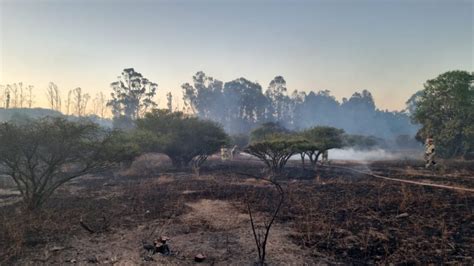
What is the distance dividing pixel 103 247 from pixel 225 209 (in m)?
6.78

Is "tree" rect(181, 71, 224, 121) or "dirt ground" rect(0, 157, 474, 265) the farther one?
"tree" rect(181, 71, 224, 121)

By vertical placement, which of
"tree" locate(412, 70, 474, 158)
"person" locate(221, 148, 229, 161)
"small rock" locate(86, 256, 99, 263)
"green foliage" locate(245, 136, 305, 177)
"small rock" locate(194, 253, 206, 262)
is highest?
"tree" locate(412, 70, 474, 158)

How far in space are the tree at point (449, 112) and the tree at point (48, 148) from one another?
38.5m

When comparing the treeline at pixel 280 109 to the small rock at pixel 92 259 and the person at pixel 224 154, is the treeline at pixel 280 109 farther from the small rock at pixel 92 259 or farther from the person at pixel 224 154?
the small rock at pixel 92 259

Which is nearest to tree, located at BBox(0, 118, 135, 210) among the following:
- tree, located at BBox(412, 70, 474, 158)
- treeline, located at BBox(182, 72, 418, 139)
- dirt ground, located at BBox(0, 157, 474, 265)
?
dirt ground, located at BBox(0, 157, 474, 265)

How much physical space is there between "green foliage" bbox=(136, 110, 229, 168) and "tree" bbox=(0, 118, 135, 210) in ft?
56.7

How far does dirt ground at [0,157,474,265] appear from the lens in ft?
30.9

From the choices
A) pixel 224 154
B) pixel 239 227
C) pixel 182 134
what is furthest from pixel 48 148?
pixel 224 154

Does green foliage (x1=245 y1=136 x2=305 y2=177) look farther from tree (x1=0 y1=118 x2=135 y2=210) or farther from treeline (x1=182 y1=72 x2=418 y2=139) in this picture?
treeline (x1=182 y1=72 x2=418 y2=139)

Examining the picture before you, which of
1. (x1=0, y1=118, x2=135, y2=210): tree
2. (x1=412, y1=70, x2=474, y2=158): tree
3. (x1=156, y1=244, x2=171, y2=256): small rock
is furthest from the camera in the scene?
(x1=412, y1=70, x2=474, y2=158): tree

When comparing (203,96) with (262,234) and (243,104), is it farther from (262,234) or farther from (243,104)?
(262,234)

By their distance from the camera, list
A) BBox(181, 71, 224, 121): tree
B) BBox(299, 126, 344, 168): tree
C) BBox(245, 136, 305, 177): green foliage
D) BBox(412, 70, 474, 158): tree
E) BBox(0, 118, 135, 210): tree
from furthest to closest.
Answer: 1. BBox(181, 71, 224, 121): tree
2. BBox(412, 70, 474, 158): tree
3. BBox(299, 126, 344, 168): tree
4. BBox(245, 136, 305, 177): green foliage
5. BBox(0, 118, 135, 210): tree

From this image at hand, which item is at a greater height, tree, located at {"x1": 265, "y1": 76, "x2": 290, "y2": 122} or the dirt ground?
tree, located at {"x1": 265, "y1": 76, "x2": 290, "y2": 122}

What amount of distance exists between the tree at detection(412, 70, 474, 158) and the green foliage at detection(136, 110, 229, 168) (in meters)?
27.0
